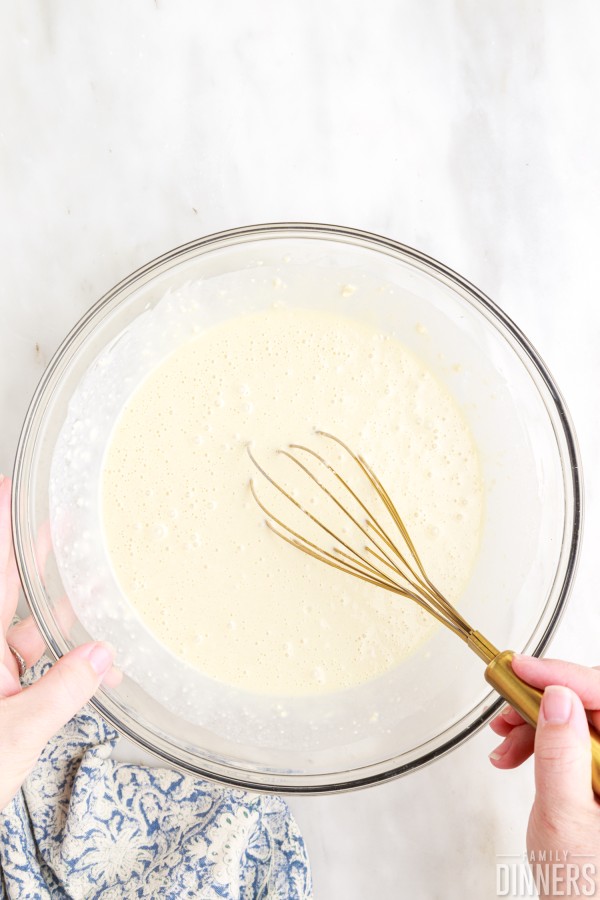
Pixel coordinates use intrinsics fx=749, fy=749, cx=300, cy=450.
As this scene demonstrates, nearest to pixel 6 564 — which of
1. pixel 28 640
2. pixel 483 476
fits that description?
pixel 28 640

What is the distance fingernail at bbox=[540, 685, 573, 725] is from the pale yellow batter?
1.06 feet

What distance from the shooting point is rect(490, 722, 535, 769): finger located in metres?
0.93

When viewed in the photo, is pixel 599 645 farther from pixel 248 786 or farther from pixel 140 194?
pixel 140 194

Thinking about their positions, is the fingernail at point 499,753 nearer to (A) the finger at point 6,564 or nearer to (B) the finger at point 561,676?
(B) the finger at point 561,676

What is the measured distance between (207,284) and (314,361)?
0.19 m

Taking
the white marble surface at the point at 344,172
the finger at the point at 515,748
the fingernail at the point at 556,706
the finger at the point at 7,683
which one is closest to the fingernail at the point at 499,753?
the finger at the point at 515,748

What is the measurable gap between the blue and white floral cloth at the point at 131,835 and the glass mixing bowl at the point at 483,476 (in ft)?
0.26

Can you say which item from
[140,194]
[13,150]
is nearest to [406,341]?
[140,194]

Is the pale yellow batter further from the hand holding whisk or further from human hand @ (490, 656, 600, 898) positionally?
human hand @ (490, 656, 600, 898)

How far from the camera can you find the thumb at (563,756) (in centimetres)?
71

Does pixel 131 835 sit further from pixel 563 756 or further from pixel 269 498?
pixel 563 756

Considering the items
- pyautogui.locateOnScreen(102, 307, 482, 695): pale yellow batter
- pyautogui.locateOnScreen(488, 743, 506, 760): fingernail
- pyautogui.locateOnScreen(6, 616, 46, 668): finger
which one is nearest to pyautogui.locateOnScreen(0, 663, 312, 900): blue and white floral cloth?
pyautogui.locateOnScreen(6, 616, 46, 668): finger

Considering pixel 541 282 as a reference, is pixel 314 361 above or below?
below

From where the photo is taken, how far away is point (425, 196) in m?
1.08
